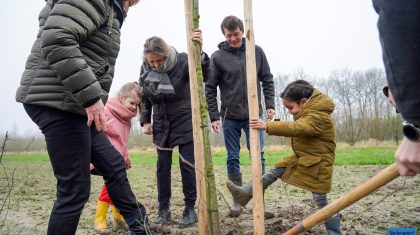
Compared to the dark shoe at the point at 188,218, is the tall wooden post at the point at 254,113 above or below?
above

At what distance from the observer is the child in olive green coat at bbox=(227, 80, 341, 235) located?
10.1ft

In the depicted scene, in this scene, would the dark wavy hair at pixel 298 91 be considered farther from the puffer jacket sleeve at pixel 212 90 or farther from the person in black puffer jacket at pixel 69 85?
the person in black puffer jacket at pixel 69 85

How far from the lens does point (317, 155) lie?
316 cm

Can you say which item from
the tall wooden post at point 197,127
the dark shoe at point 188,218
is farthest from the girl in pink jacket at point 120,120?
the tall wooden post at point 197,127

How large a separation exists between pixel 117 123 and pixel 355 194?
110 inches

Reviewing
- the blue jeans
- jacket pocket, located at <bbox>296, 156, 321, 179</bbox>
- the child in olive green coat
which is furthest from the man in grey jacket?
jacket pocket, located at <bbox>296, 156, 321, 179</bbox>

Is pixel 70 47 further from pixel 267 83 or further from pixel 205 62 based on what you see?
pixel 267 83

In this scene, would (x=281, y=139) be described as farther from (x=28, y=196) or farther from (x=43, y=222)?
(x=43, y=222)

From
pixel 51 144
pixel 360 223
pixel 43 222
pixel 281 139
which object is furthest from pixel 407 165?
pixel 281 139

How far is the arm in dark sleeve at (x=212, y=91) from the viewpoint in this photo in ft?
14.7

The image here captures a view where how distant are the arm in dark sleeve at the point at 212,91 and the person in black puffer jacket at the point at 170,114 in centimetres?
46

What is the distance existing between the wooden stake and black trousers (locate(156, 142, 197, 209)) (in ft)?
5.97

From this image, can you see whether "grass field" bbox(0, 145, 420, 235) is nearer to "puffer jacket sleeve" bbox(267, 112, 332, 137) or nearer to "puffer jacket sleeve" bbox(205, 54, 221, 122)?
"puffer jacket sleeve" bbox(267, 112, 332, 137)

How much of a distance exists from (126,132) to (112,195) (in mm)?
1342
